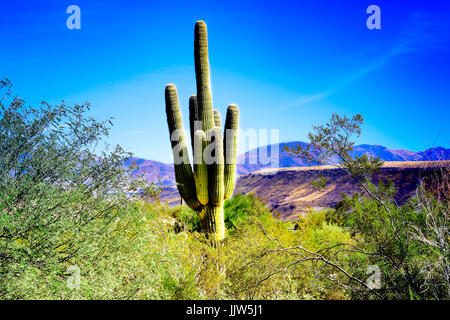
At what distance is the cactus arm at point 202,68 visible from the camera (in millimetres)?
8266

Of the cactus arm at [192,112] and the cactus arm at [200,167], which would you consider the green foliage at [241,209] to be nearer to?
the cactus arm at [200,167]

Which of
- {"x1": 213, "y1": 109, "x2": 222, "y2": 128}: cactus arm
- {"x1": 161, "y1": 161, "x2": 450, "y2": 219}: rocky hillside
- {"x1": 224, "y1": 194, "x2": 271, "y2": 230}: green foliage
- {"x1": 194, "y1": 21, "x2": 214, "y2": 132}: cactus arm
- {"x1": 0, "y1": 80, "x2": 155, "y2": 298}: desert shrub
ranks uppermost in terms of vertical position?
{"x1": 194, "y1": 21, "x2": 214, "y2": 132}: cactus arm

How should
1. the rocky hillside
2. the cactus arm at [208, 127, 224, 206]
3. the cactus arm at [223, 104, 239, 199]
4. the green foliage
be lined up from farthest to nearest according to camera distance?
the rocky hillside, the green foliage, the cactus arm at [223, 104, 239, 199], the cactus arm at [208, 127, 224, 206]

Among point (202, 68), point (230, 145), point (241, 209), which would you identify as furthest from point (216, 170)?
point (241, 209)

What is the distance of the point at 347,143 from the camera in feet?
16.0

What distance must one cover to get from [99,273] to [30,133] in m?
2.04

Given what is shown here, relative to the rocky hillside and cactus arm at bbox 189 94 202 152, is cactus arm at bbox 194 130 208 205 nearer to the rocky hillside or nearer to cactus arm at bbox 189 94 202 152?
cactus arm at bbox 189 94 202 152

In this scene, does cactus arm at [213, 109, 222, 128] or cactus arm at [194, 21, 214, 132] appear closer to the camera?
cactus arm at [194, 21, 214, 132]

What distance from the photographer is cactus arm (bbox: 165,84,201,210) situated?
827 centimetres

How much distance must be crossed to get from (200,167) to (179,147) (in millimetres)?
802

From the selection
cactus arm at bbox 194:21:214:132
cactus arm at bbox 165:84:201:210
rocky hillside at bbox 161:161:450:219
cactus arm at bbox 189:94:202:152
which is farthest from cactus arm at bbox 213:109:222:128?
rocky hillside at bbox 161:161:450:219

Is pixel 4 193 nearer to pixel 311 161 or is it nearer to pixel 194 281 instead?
pixel 194 281

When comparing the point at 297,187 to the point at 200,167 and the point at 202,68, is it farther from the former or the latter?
the point at 202,68
